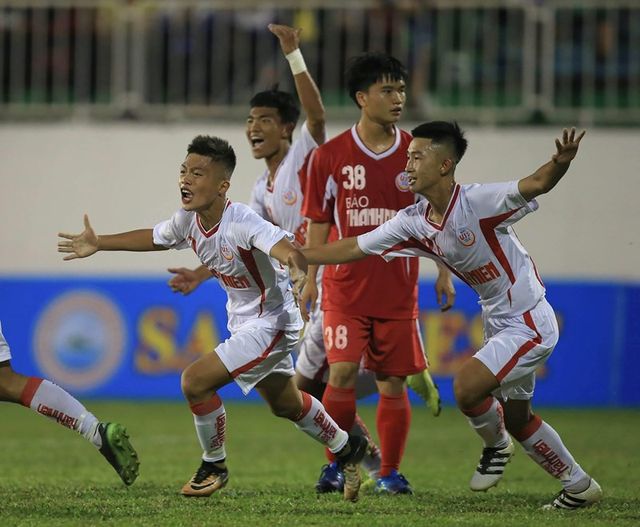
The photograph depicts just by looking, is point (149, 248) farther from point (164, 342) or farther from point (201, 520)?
point (164, 342)

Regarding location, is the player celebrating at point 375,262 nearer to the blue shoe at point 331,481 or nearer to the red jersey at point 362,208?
the red jersey at point 362,208

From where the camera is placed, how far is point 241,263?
7121mm

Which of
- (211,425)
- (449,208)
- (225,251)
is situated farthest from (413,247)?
(211,425)

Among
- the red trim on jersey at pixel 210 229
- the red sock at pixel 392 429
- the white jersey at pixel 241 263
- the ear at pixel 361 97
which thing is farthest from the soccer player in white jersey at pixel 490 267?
the ear at pixel 361 97

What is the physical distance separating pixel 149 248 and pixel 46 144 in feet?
28.6

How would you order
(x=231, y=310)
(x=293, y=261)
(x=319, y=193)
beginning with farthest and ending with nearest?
(x=319, y=193) → (x=231, y=310) → (x=293, y=261)

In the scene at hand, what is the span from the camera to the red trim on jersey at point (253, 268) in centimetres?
707

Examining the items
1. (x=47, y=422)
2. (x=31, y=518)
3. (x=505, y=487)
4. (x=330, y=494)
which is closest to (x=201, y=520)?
(x=31, y=518)

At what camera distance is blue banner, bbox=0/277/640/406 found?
14.0 m

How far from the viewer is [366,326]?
7832 millimetres

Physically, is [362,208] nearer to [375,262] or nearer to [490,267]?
[375,262]

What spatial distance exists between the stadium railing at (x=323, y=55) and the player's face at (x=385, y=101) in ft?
24.2

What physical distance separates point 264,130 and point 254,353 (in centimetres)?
205

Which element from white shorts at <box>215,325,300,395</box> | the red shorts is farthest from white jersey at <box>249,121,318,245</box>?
white shorts at <box>215,325,300,395</box>
